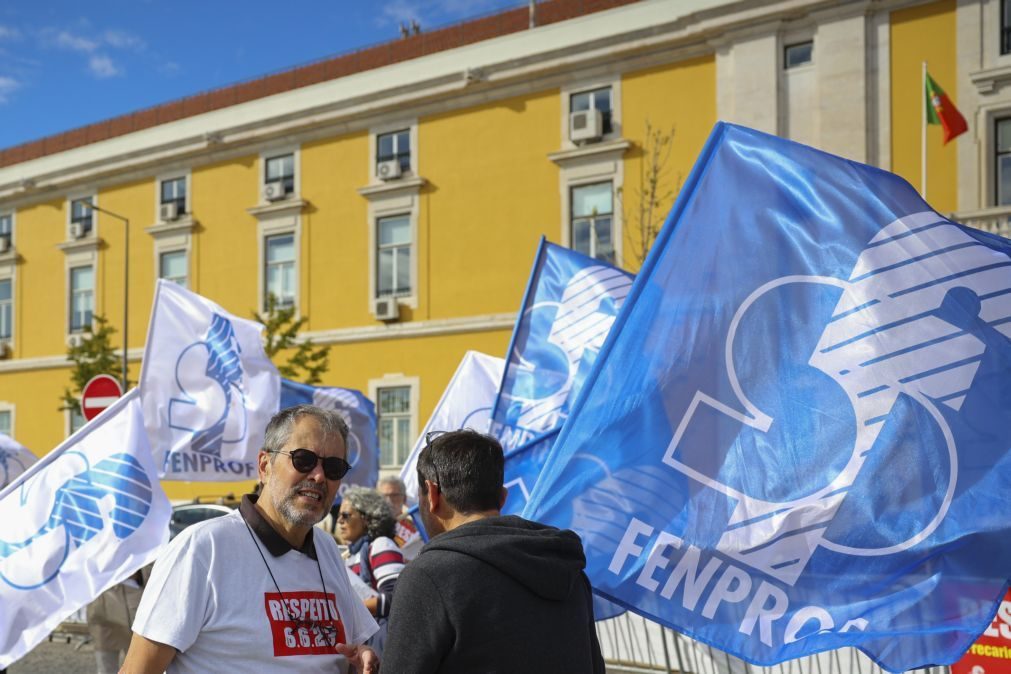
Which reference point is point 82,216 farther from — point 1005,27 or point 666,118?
point 1005,27

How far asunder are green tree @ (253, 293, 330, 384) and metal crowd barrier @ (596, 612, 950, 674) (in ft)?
61.5

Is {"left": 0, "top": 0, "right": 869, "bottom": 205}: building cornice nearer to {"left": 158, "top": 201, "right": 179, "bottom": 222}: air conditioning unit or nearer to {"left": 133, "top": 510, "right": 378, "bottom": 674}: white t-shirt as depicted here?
{"left": 158, "top": 201, "right": 179, "bottom": 222}: air conditioning unit

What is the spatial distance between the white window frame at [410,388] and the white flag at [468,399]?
50.0 feet

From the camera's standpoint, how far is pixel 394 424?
27.2 meters

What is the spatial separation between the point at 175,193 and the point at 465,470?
3034 centimetres

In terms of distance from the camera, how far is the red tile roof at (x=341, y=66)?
88.9 ft

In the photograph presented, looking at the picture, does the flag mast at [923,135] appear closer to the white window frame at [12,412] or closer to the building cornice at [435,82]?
the building cornice at [435,82]

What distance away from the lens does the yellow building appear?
864 inches

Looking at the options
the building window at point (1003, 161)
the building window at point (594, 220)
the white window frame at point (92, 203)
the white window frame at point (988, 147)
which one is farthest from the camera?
the white window frame at point (92, 203)

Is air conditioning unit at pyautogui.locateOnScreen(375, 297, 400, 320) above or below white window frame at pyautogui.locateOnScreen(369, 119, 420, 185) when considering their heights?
below

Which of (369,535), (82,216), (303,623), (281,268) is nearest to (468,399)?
(369,535)

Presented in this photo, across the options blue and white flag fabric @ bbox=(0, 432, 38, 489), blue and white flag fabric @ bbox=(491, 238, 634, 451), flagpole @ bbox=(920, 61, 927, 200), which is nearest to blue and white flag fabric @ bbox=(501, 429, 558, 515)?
blue and white flag fabric @ bbox=(491, 238, 634, 451)

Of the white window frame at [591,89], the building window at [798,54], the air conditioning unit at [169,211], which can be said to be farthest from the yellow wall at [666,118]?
the air conditioning unit at [169,211]

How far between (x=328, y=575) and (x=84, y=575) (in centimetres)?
302
